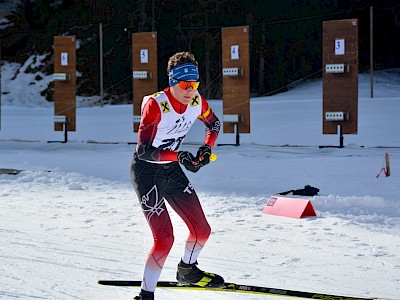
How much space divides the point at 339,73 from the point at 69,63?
800cm

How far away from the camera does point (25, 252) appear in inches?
288

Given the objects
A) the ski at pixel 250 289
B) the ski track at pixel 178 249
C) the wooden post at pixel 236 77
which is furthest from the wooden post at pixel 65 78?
the ski at pixel 250 289

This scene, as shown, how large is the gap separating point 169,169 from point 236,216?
14.1ft

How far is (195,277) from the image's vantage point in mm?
5328

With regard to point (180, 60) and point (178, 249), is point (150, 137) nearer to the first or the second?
point (180, 60)

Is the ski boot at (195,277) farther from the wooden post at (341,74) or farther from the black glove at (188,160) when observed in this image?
the wooden post at (341,74)

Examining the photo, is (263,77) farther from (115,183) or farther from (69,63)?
(115,183)

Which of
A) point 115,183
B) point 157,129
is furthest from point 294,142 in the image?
point 157,129

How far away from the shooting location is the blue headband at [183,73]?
17.0 ft

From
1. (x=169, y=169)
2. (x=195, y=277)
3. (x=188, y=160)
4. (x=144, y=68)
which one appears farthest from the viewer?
(x=144, y=68)

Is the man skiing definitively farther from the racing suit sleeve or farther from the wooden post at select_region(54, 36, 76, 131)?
the wooden post at select_region(54, 36, 76, 131)

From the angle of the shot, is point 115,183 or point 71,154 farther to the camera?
point 71,154

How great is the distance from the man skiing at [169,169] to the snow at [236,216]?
561 mm

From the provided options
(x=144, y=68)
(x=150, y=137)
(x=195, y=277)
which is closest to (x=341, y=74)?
(x=144, y=68)
